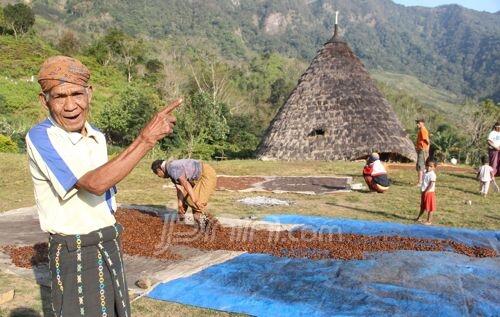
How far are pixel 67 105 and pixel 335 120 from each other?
55.5 feet

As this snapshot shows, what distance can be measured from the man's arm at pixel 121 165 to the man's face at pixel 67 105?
32 cm

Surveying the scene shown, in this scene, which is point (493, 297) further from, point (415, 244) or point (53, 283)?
point (53, 283)

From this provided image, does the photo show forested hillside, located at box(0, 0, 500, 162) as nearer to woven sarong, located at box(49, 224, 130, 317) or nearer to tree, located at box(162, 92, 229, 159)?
tree, located at box(162, 92, 229, 159)

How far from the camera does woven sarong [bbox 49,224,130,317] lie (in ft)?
7.14

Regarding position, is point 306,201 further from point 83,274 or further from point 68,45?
point 68,45

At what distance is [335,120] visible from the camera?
731 inches

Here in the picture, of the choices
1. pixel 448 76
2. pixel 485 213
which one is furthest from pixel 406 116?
pixel 448 76

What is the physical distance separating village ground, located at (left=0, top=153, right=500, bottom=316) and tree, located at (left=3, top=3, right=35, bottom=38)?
34.2 m

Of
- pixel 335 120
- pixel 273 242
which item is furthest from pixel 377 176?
pixel 335 120

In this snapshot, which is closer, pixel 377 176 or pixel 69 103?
pixel 69 103

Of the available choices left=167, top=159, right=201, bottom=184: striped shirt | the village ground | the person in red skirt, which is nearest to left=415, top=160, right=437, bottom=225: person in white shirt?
the person in red skirt

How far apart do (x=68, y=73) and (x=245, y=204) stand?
7.26 meters

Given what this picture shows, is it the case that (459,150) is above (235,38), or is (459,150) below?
below

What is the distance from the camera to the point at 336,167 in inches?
615
